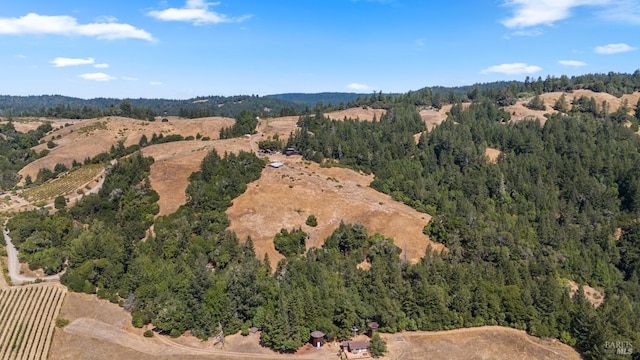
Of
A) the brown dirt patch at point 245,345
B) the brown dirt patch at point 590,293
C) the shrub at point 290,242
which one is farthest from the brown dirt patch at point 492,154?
the brown dirt patch at point 245,345

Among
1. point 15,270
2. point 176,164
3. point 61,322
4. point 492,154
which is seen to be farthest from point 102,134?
point 492,154

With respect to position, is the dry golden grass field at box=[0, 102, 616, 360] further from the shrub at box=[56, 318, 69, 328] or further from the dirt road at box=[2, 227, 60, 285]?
the dirt road at box=[2, 227, 60, 285]

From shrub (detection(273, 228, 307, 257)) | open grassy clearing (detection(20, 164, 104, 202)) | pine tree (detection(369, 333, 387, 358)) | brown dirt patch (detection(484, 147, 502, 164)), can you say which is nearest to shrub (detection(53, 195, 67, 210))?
open grassy clearing (detection(20, 164, 104, 202))

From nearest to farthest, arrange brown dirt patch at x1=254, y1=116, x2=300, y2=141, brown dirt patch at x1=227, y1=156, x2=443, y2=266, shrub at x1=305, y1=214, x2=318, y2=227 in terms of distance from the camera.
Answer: brown dirt patch at x1=227, y1=156, x2=443, y2=266
shrub at x1=305, y1=214, x2=318, y2=227
brown dirt patch at x1=254, y1=116, x2=300, y2=141

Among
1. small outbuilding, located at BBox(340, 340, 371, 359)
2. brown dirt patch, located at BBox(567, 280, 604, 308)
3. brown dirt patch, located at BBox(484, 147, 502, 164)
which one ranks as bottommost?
brown dirt patch, located at BBox(567, 280, 604, 308)

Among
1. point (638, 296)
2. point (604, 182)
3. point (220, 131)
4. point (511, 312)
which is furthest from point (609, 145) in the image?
point (220, 131)

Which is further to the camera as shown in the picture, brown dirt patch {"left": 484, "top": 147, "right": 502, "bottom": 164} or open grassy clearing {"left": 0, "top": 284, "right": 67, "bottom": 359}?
brown dirt patch {"left": 484, "top": 147, "right": 502, "bottom": 164}

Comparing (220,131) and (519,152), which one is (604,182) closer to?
(519,152)
